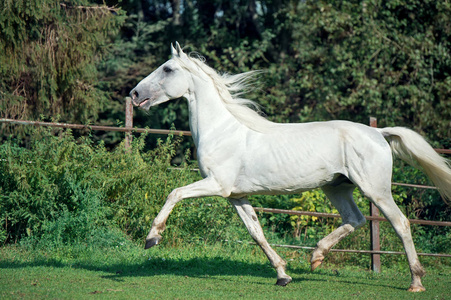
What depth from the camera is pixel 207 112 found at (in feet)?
18.2

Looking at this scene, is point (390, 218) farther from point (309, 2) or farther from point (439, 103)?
point (309, 2)

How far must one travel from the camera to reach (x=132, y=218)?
723cm

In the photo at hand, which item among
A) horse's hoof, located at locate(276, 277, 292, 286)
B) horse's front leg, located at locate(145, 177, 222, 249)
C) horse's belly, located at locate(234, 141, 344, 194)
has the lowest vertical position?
horse's hoof, located at locate(276, 277, 292, 286)

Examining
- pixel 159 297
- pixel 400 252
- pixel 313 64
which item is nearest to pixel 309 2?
pixel 313 64

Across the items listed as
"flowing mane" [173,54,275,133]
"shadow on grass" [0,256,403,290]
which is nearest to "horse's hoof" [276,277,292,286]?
"shadow on grass" [0,256,403,290]

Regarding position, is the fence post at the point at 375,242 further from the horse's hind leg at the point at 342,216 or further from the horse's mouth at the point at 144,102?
the horse's mouth at the point at 144,102

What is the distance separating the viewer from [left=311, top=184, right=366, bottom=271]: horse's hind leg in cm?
551

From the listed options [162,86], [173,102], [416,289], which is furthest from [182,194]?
[173,102]

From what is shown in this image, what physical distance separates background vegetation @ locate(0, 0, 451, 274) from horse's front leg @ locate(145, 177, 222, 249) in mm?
2015

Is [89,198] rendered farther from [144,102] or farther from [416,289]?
[416,289]

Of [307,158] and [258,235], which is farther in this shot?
[258,235]

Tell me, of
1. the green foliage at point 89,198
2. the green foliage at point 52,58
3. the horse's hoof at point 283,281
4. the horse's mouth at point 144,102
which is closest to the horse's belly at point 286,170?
the horse's hoof at point 283,281

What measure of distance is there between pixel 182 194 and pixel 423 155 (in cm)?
252

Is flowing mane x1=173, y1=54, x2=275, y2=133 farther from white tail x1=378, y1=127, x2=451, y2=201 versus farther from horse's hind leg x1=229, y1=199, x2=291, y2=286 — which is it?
white tail x1=378, y1=127, x2=451, y2=201
